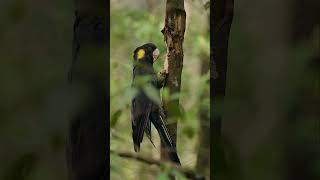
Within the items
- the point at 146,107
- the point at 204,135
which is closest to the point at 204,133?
the point at 204,135

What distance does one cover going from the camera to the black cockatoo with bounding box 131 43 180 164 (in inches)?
30.7

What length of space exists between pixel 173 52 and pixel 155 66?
40 millimetres

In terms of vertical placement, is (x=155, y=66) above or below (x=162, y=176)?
above

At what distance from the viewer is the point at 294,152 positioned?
2.49 feet

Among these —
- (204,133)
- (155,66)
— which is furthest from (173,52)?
(204,133)

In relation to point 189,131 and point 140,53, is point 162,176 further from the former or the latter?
point 140,53

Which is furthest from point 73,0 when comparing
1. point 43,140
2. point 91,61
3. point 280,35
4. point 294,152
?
point 294,152

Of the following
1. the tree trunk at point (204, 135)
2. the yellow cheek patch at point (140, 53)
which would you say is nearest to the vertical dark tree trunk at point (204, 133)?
the tree trunk at point (204, 135)

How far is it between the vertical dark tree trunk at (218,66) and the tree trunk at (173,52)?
5 cm

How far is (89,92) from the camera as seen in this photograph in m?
0.74

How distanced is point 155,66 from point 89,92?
0.42ft

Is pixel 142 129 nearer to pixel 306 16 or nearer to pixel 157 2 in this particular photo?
pixel 157 2

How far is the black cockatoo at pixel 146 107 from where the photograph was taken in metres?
0.78

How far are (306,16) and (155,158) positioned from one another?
0.35 m
